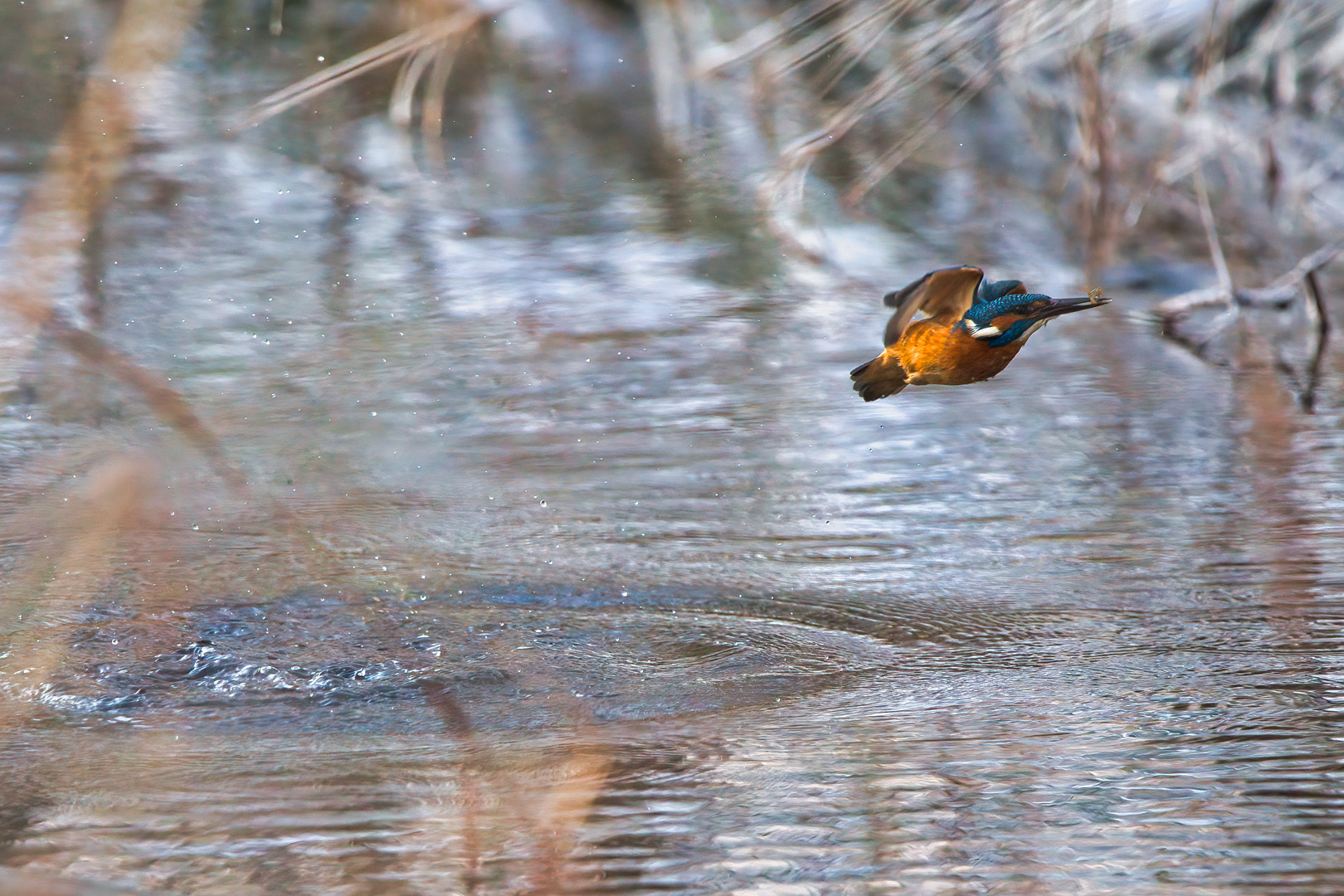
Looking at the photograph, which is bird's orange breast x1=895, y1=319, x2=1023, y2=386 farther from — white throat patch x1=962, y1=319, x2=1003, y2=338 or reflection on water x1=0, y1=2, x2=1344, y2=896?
reflection on water x1=0, y1=2, x2=1344, y2=896

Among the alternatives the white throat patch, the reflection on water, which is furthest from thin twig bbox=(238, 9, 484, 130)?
the white throat patch

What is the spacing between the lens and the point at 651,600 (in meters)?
2.36

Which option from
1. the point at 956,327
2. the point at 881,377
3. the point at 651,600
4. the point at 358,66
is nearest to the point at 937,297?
the point at 956,327

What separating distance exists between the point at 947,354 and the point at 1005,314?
0.09m

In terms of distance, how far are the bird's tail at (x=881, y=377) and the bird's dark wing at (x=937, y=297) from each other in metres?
0.03

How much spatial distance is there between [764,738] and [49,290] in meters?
3.03

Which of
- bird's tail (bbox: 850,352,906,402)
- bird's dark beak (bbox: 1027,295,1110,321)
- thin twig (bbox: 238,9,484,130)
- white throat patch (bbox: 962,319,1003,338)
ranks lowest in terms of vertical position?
bird's tail (bbox: 850,352,906,402)

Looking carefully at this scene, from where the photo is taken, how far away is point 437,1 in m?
5.41

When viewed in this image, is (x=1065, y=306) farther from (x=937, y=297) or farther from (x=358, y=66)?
(x=358, y=66)

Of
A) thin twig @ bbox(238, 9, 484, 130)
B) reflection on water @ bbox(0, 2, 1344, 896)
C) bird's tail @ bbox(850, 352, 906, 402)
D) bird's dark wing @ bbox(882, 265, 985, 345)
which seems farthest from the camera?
thin twig @ bbox(238, 9, 484, 130)

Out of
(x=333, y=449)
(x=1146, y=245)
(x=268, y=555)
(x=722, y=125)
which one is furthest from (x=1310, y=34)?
(x=268, y=555)

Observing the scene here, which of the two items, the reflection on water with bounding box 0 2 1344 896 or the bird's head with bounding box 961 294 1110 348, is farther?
the bird's head with bounding box 961 294 1110 348

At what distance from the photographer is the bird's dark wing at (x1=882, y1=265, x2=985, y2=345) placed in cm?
177

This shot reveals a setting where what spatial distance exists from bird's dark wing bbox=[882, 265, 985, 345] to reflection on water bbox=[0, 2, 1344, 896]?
0.52 meters
